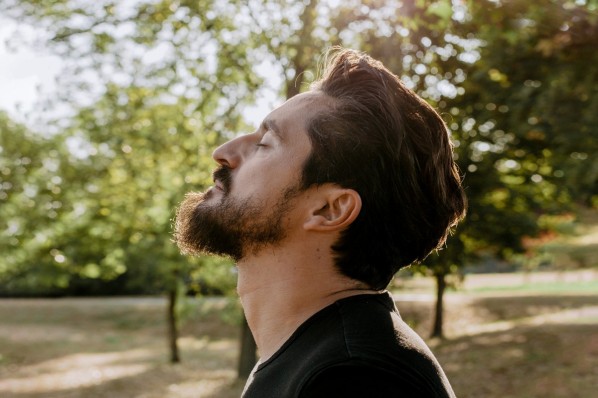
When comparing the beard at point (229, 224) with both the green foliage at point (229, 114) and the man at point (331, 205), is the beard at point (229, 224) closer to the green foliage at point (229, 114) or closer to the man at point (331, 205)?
the man at point (331, 205)

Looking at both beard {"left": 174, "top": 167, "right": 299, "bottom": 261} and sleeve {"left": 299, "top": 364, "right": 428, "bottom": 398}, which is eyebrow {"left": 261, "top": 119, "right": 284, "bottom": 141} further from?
sleeve {"left": 299, "top": 364, "right": 428, "bottom": 398}

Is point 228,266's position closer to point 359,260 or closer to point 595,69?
point 595,69

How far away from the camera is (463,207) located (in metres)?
1.90

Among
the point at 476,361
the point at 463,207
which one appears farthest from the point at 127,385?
the point at 463,207

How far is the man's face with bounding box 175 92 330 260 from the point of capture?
1729 mm

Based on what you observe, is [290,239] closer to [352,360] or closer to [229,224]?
[229,224]

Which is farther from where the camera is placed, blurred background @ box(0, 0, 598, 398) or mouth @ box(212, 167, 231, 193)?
blurred background @ box(0, 0, 598, 398)

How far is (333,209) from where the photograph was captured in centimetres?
169

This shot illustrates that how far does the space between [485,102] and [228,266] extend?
832 centimetres

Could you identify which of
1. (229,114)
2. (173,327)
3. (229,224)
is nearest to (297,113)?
(229,224)

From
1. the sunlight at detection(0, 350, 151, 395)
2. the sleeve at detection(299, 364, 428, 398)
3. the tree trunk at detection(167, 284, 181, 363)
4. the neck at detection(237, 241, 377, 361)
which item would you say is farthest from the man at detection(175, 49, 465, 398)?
the tree trunk at detection(167, 284, 181, 363)

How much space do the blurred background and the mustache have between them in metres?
3.47

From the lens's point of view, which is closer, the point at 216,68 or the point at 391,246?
the point at 391,246

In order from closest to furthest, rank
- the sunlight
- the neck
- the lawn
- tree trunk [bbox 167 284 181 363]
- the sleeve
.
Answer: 1. the sleeve
2. the neck
3. the lawn
4. the sunlight
5. tree trunk [bbox 167 284 181 363]
